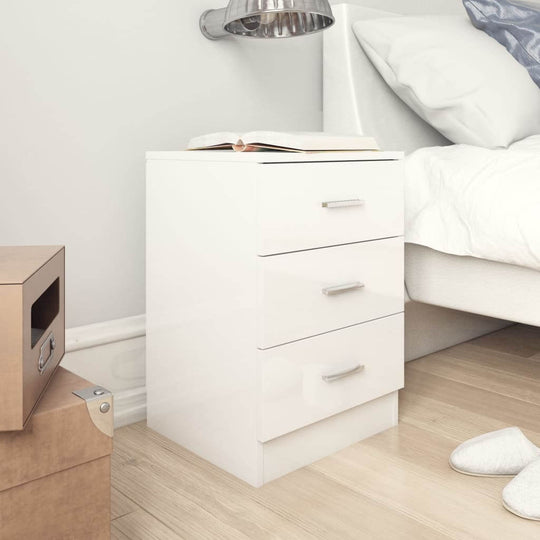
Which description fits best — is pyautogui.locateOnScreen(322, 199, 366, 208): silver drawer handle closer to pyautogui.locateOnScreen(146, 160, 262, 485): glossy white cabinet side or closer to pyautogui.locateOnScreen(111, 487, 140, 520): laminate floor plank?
pyautogui.locateOnScreen(146, 160, 262, 485): glossy white cabinet side

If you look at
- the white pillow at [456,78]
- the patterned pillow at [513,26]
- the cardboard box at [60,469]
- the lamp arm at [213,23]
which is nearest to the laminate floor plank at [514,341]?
the white pillow at [456,78]

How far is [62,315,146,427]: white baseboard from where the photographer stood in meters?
1.34

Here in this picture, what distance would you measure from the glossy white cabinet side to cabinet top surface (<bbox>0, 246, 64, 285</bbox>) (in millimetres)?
305

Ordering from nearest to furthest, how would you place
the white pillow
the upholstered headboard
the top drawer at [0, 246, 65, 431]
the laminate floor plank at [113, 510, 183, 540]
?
1. the top drawer at [0, 246, 65, 431]
2. the laminate floor plank at [113, 510, 183, 540]
3. the white pillow
4. the upholstered headboard

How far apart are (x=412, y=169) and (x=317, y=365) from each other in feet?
1.77

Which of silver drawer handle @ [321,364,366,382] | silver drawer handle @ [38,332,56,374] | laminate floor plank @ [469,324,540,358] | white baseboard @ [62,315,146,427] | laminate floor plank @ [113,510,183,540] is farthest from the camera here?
laminate floor plank @ [469,324,540,358]

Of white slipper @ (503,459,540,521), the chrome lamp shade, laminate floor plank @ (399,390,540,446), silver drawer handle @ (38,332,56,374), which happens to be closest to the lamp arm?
the chrome lamp shade

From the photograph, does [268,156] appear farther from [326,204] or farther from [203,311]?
[203,311]

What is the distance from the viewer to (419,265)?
59.7 inches

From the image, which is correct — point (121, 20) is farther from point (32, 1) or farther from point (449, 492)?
point (449, 492)

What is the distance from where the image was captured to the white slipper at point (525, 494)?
1029 millimetres

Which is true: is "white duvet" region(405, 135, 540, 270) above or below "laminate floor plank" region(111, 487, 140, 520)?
above

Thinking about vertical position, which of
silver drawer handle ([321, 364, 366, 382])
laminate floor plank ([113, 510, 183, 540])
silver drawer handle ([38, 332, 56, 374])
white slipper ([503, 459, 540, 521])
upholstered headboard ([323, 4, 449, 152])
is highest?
upholstered headboard ([323, 4, 449, 152])

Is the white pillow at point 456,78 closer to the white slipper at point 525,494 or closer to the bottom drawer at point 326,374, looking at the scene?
the bottom drawer at point 326,374
